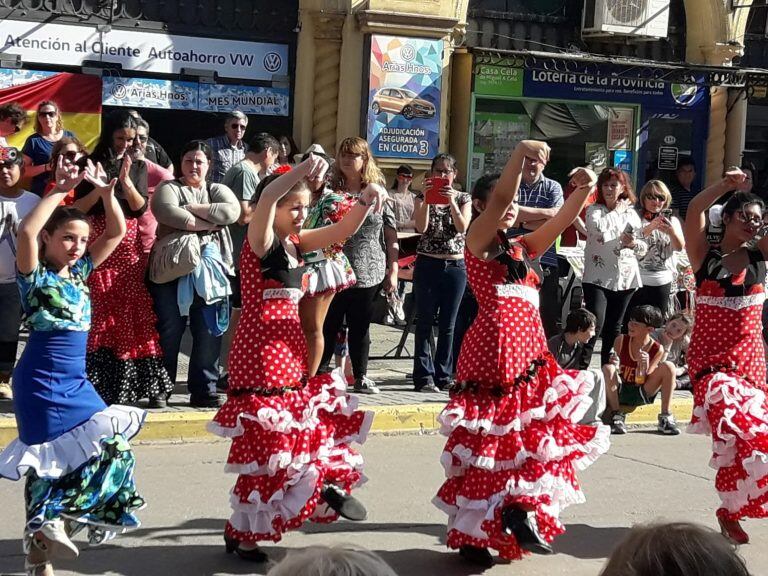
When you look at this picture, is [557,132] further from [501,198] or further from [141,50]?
[501,198]

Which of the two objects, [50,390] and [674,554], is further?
[50,390]

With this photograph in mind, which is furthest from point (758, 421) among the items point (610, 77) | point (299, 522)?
point (610, 77)

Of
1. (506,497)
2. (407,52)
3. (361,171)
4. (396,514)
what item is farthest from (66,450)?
(407,52)

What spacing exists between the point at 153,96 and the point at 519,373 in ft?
33.9

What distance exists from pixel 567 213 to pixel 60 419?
2443 mm

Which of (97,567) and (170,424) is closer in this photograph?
(97,567)

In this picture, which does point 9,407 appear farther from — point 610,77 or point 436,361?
point 610,77

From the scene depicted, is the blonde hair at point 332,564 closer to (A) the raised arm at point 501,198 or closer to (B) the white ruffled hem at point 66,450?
(B) the white ruffled hem at point 66,450

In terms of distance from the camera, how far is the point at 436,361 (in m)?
10.1

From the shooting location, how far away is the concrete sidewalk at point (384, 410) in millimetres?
8273

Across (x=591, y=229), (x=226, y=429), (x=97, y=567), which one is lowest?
(x=97, y=567)

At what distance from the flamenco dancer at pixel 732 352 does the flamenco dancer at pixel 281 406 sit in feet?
5.63

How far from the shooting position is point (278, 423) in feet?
18.1

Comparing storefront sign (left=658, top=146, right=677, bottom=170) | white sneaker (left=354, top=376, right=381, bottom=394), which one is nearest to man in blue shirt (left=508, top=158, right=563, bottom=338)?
white sneaker (left=354, top=376, right=381, bottom=394)
